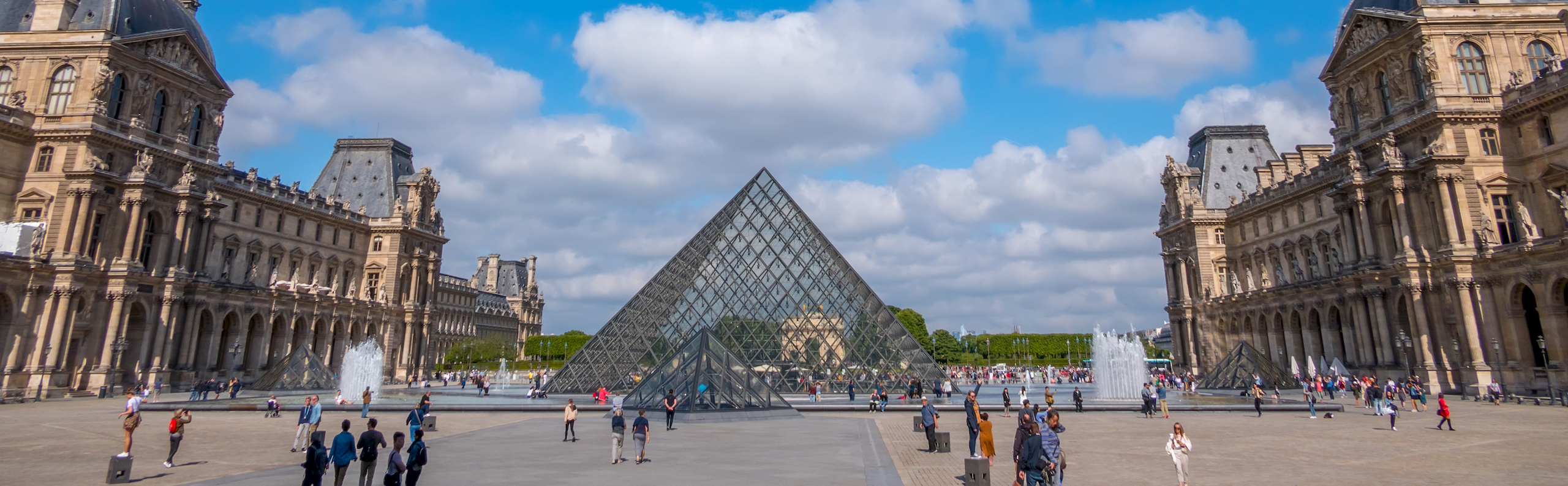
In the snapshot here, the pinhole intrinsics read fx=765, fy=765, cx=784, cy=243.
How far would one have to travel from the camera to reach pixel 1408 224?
2819 centimetres

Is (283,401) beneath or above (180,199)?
beneath

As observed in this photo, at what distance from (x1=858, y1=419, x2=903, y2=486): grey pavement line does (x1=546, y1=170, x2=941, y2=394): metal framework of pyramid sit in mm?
13502

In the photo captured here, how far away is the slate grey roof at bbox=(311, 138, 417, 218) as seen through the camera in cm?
5275

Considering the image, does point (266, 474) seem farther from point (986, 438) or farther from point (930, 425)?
point (930, 425)

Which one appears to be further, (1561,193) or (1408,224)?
(1408,224)

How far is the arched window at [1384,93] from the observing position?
30.7 m

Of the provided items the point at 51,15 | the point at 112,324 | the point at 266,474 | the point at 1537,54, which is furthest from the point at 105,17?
the point at 1537,54

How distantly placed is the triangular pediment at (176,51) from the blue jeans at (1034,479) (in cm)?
3794

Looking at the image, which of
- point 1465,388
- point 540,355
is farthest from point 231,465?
point 540,355

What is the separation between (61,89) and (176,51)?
4.27 meters

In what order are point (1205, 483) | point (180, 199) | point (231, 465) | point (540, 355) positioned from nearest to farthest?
point (1205, 483), point (231, 465), point (180, 199), point (540, 355)

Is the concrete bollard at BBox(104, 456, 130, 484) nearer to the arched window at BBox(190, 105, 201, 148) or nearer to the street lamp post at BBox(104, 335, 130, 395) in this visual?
the street lamp post at BBox(104, 335, 130, 395)

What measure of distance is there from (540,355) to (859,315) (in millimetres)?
58193

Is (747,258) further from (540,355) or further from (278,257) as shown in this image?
(540,355)
